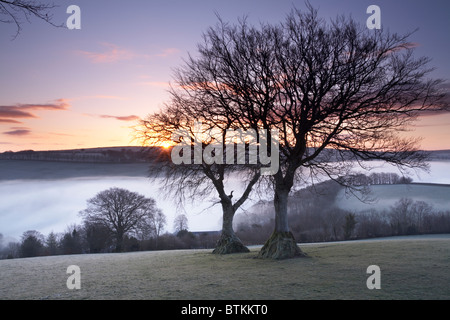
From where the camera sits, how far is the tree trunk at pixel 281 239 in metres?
20.5

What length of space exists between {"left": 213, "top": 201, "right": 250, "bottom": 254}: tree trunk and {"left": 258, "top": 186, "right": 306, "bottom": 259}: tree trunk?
18.5ft

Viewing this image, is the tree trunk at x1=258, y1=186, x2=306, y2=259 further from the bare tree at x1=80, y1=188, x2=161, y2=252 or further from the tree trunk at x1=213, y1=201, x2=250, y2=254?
the bare tree at x1=80, y1=188, x2=161, y2=252

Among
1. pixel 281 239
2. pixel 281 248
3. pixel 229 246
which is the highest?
pixel 281 239

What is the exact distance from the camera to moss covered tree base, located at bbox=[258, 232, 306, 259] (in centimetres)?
2041

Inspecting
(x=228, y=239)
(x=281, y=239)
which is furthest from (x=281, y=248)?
(x=228, y=239)

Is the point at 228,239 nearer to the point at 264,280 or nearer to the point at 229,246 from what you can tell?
the point at 229,246

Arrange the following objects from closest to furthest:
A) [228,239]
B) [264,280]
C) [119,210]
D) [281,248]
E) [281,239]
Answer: [264,280], [281,248], [281,239], [228,239], [119,210]

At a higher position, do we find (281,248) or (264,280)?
(281,248)

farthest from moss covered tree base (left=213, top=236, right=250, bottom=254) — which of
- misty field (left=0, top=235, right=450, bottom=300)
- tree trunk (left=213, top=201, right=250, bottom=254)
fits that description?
misty field (left=0, top=235, right=450, bottom=300)

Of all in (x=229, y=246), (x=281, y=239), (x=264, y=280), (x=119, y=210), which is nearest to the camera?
(x=264, y=280)

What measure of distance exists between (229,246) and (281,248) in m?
6.85

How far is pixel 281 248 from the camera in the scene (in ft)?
67.4
